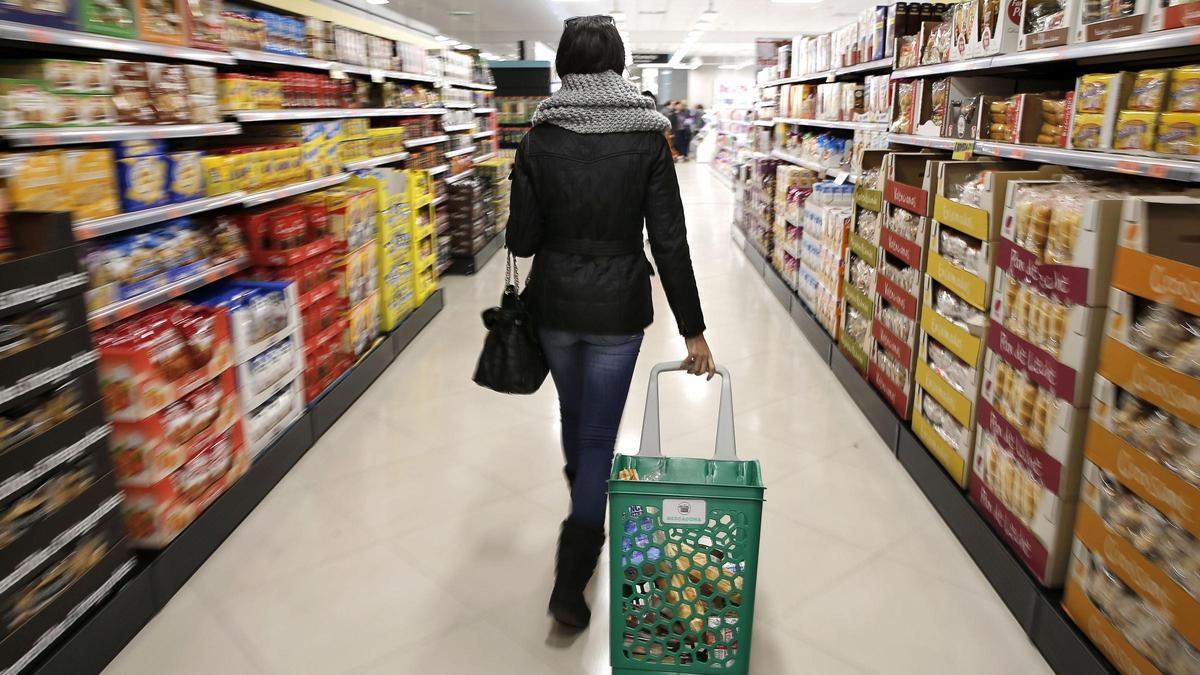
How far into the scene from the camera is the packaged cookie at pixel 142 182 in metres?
2.57

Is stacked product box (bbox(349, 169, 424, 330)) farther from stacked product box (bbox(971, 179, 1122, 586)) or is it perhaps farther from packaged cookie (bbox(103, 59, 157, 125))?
stacked product box (bbox(971, 179, 1122, 586))

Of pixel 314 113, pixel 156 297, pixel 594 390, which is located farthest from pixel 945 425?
pixel 314 113

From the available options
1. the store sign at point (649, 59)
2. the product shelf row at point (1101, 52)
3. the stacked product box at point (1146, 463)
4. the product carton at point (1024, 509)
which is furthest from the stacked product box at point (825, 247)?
the store sign at point (649, 59)

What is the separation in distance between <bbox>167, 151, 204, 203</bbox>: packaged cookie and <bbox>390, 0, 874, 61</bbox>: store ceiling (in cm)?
1157

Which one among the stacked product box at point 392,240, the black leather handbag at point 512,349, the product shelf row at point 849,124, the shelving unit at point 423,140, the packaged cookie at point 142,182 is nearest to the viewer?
the black leather handbag at point 512,349

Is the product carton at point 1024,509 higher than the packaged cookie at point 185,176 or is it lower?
lower

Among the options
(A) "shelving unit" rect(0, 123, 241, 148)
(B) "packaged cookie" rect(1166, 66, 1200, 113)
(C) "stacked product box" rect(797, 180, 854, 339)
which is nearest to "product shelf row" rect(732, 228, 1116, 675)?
(C) "stacked product box" rect(797, 180, 854, 339)

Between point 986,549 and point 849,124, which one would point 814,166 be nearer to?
point 849,124

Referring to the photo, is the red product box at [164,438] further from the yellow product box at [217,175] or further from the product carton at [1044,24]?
the product carton at [1044,24]

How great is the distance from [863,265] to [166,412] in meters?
3.50

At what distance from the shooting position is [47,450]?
6.51 ft

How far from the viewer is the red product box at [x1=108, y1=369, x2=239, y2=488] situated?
246 cm

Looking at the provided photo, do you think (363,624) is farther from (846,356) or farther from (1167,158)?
(846,356)

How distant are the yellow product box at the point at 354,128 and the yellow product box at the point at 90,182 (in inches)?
99.8
